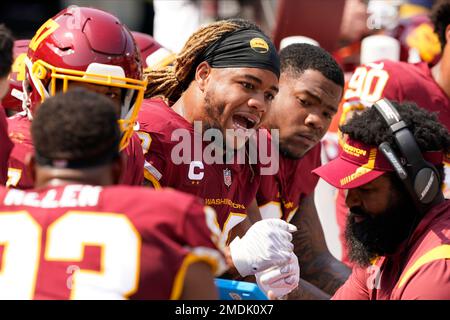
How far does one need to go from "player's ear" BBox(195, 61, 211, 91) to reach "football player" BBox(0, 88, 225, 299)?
1865mm

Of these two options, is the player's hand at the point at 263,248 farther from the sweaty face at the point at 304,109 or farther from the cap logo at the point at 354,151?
the sweaty face at the point at 304,109

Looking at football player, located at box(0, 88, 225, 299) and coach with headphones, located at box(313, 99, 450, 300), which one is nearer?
football player, located at box(0, 88, 225, 299)

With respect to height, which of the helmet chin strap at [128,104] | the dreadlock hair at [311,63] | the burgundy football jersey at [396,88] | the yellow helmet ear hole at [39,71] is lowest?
the burgundy football jersey at [396,88]

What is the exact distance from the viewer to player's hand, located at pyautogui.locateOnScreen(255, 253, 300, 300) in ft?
13.6

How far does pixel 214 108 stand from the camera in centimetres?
454

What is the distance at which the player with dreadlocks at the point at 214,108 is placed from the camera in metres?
4.37

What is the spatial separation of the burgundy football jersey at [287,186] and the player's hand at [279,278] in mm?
1110

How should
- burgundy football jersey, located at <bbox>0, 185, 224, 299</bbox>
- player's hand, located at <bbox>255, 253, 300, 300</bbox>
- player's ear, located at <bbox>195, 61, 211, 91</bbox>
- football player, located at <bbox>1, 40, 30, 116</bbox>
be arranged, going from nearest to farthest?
burgundy football jersey, located at <bbox>0, 185, 224, 299</bbox> → player's hand, located at <bbox>255, 253, 300, 300</bbox> → player's ear, located at <bbox>195, 61, 211, 91</bbox> → football player, located at <bbox>1, 40, 30, 116</bbox>

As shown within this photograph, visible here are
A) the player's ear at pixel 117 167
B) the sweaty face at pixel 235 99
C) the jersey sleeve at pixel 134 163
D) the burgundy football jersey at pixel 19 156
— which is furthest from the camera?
the sweaty face at pixel 235 99

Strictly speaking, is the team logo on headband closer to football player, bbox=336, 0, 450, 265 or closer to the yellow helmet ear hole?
the yellow helmet ear hole

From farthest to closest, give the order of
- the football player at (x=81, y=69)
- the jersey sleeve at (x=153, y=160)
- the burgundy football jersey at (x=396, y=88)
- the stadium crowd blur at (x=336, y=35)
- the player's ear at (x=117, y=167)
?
the stadium crowd blur at (x=336, y=35), the burgundy football jersey at (x=396, y=88), the jersey sleeve at (x=153, y=160), the football player at (x=81, y=69), the player's ear at (x=117, y=167)

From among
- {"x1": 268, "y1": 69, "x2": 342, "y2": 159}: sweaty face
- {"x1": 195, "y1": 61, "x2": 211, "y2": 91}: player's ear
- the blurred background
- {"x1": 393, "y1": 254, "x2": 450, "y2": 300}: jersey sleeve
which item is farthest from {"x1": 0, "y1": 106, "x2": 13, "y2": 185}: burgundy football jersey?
the blurred background
